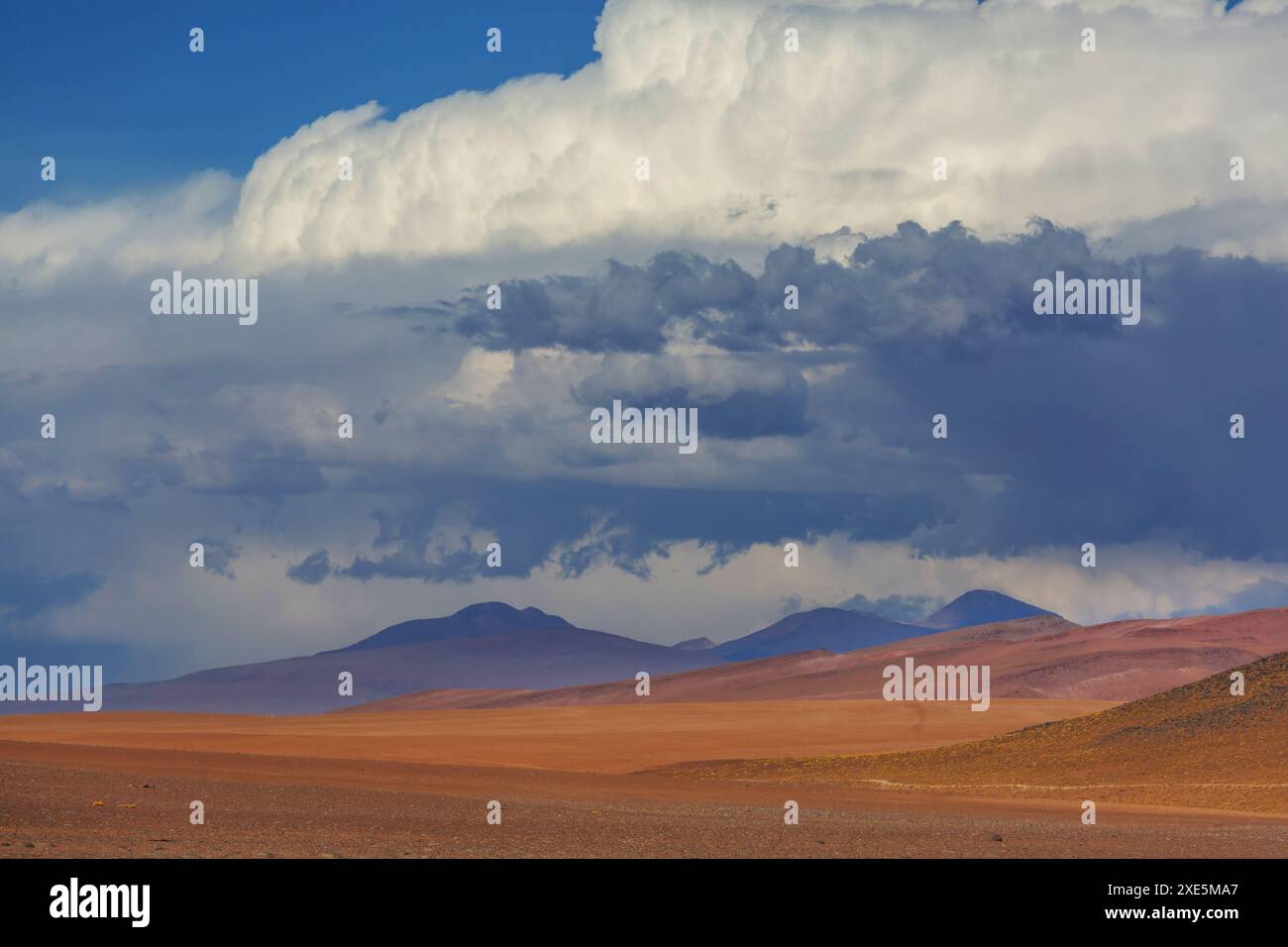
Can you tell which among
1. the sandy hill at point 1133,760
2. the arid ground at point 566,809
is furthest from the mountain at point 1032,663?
the sandy hill at point 1133,760

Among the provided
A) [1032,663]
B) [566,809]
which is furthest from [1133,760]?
[1032,663]

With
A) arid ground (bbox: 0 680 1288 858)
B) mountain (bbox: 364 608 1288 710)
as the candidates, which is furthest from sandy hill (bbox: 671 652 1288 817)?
mountain (bbox: 364 608 1288 710)

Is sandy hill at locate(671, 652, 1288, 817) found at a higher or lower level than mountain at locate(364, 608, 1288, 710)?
lower

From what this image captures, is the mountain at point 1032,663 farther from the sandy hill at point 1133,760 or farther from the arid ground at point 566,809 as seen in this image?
the sandy hill at point 1133,760

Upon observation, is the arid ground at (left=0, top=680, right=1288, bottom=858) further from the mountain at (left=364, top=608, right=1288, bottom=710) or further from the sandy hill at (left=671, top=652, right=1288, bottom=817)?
the mountain at (left=364, top=608, right=1288, bottom=710)

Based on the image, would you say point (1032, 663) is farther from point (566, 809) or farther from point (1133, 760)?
point (566, 809)
